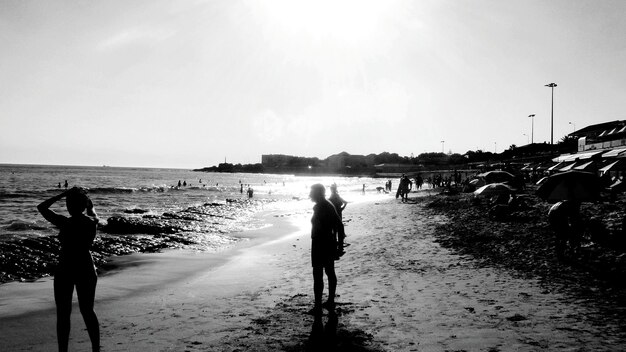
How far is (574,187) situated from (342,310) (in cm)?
819

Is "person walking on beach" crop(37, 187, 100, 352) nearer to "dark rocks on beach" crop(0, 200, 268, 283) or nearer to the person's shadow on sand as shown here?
the person's shadow on sand

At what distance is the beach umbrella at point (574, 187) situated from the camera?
10.7 meters

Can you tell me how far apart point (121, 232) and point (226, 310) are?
515 inches

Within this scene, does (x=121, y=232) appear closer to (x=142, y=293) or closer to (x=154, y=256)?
(x=154, y=256)

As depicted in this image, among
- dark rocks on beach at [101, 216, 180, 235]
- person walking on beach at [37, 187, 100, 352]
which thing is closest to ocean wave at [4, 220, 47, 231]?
dark rocks on beach at [101, 216, 180, 235]

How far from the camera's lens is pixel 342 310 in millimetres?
6410

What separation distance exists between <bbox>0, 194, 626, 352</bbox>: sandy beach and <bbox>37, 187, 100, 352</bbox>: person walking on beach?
2.99ft

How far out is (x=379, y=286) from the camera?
7.98 meters

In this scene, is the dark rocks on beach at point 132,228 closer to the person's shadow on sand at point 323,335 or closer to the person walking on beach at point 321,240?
the person walking on beach at point 321,240

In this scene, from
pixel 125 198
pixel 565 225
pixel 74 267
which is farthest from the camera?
pixel 125 198

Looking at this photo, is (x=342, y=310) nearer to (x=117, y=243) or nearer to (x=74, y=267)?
(x=74, y=267)

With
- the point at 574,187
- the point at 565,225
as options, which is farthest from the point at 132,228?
the point at 574,187

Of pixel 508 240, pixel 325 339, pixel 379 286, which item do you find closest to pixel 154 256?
pixel 379 286

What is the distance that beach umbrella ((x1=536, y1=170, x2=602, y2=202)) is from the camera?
10727 millimetres
